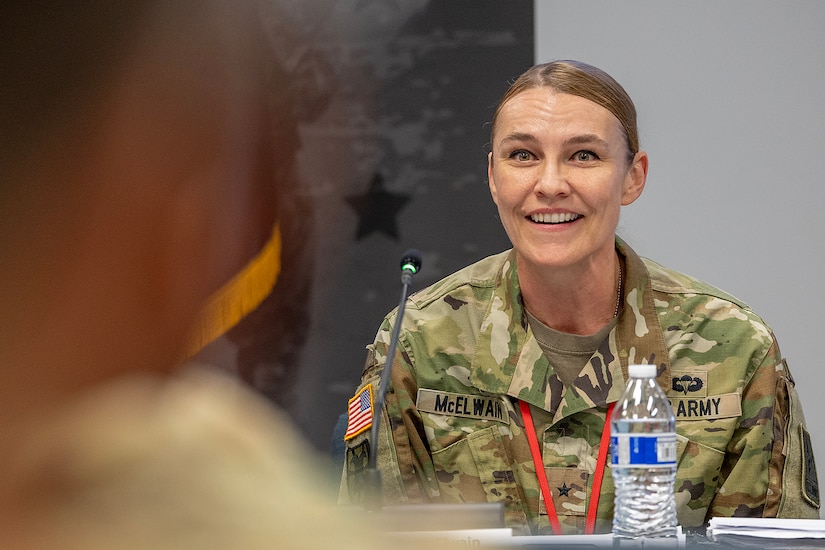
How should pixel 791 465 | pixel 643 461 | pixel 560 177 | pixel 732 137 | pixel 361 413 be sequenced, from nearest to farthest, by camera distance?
1. pixel 643 461
2. pixel 361 413
3. pixel 791 465
4. pixel 560 177
5. pixel 732 137

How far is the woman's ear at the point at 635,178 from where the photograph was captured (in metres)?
1.89

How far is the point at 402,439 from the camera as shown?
181 centimetres

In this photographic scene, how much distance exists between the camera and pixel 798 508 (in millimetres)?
1648

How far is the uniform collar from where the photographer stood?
1742mm

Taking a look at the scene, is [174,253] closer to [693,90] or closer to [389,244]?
[389,244]

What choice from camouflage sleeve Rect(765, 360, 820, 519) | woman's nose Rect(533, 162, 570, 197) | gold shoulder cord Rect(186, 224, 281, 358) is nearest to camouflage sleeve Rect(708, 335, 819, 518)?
camouflage sleeve Rect(765, 360, 820, 519)

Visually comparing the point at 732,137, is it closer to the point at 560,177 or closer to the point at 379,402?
the point at 560,177

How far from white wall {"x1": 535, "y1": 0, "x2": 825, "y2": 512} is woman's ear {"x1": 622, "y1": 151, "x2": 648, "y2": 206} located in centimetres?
98

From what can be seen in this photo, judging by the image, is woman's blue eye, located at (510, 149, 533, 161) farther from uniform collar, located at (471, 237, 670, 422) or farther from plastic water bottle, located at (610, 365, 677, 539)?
plastic water bottle, located at (610, 365, 677, 539)

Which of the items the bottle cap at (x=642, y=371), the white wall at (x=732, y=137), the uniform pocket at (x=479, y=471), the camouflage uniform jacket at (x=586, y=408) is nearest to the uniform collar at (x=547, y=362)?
the camouflage uniform jacket at (x=586, y=408)

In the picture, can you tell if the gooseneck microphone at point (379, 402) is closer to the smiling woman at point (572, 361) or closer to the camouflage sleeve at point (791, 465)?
the smiling woman at point (572, 361)

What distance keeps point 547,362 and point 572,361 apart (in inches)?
2.3

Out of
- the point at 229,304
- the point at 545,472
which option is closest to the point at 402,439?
the point at 545,472

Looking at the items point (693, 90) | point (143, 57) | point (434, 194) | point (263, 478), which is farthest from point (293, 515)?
point (693, 90)
